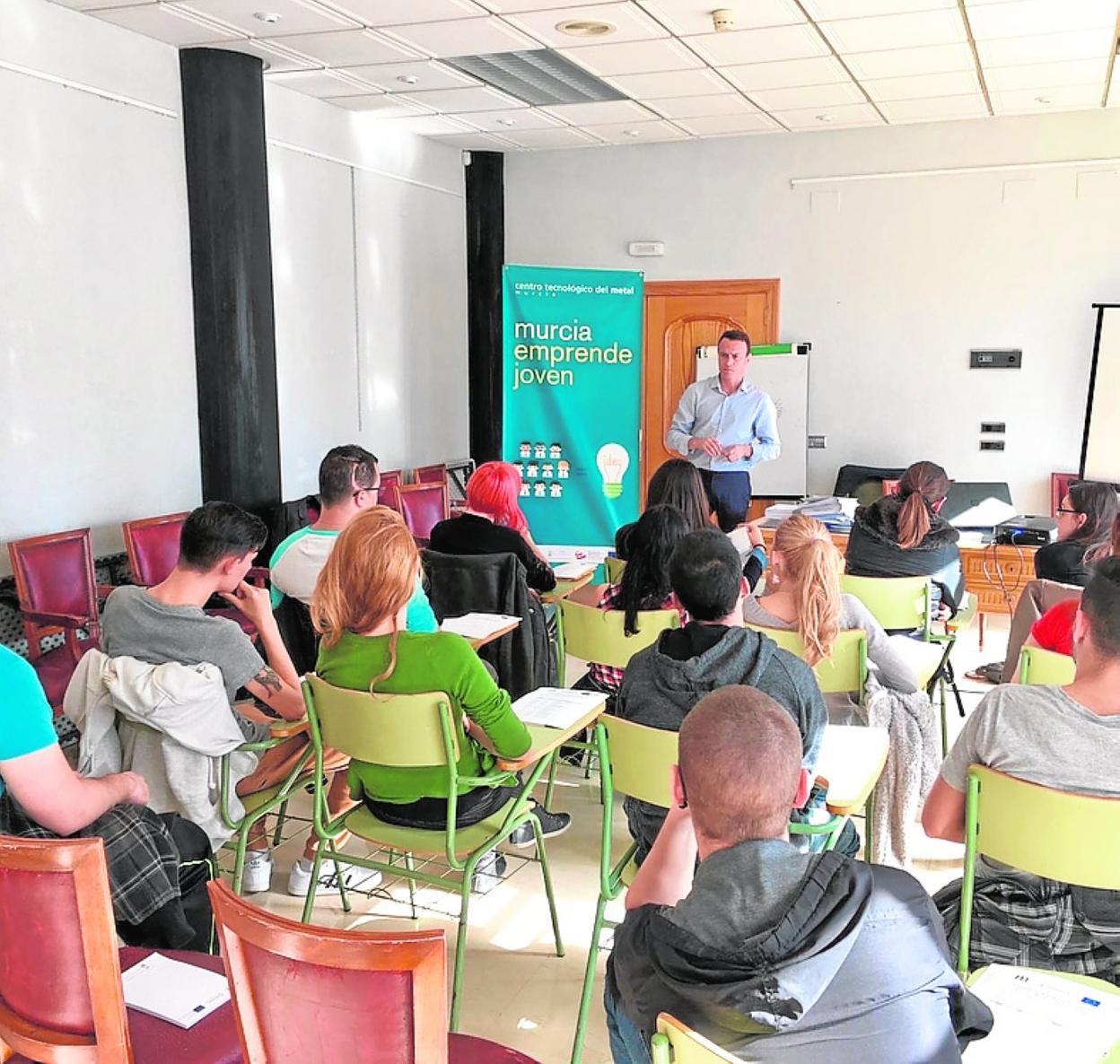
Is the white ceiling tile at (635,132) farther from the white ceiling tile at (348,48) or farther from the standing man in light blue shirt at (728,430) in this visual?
the white ceiling tile at (348,48)

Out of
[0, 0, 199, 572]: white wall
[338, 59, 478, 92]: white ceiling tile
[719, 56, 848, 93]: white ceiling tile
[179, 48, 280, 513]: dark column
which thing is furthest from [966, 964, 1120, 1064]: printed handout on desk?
[338, 59, 478, 92]: white ceiling tile

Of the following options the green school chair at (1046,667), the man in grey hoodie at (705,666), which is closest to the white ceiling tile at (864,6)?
the green school chair at (1046,667)

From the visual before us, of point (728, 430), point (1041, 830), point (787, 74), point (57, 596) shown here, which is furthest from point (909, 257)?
point (1041, 830)

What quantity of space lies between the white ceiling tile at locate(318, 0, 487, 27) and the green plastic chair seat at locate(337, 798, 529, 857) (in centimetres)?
354

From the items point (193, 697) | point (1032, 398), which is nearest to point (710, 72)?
point (1032, 398)

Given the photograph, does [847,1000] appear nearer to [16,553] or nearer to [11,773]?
[11,773]

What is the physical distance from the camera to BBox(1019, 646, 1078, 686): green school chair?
305cm

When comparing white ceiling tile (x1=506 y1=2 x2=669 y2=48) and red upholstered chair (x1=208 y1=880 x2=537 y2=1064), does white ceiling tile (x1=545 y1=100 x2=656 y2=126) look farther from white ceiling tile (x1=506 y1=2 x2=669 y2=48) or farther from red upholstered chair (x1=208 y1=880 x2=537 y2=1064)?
red upholstered chair (x1=208 y1=880 x2=537 y2=1064)

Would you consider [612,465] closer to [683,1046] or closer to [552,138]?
[552,138]

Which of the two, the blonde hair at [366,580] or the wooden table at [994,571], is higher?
the blonde hair at [366,580]

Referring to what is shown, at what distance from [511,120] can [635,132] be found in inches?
37.2

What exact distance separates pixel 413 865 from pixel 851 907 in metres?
2.40

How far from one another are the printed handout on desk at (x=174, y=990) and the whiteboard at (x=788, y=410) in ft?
22.1

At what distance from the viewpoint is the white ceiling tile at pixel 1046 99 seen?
6578 mm
